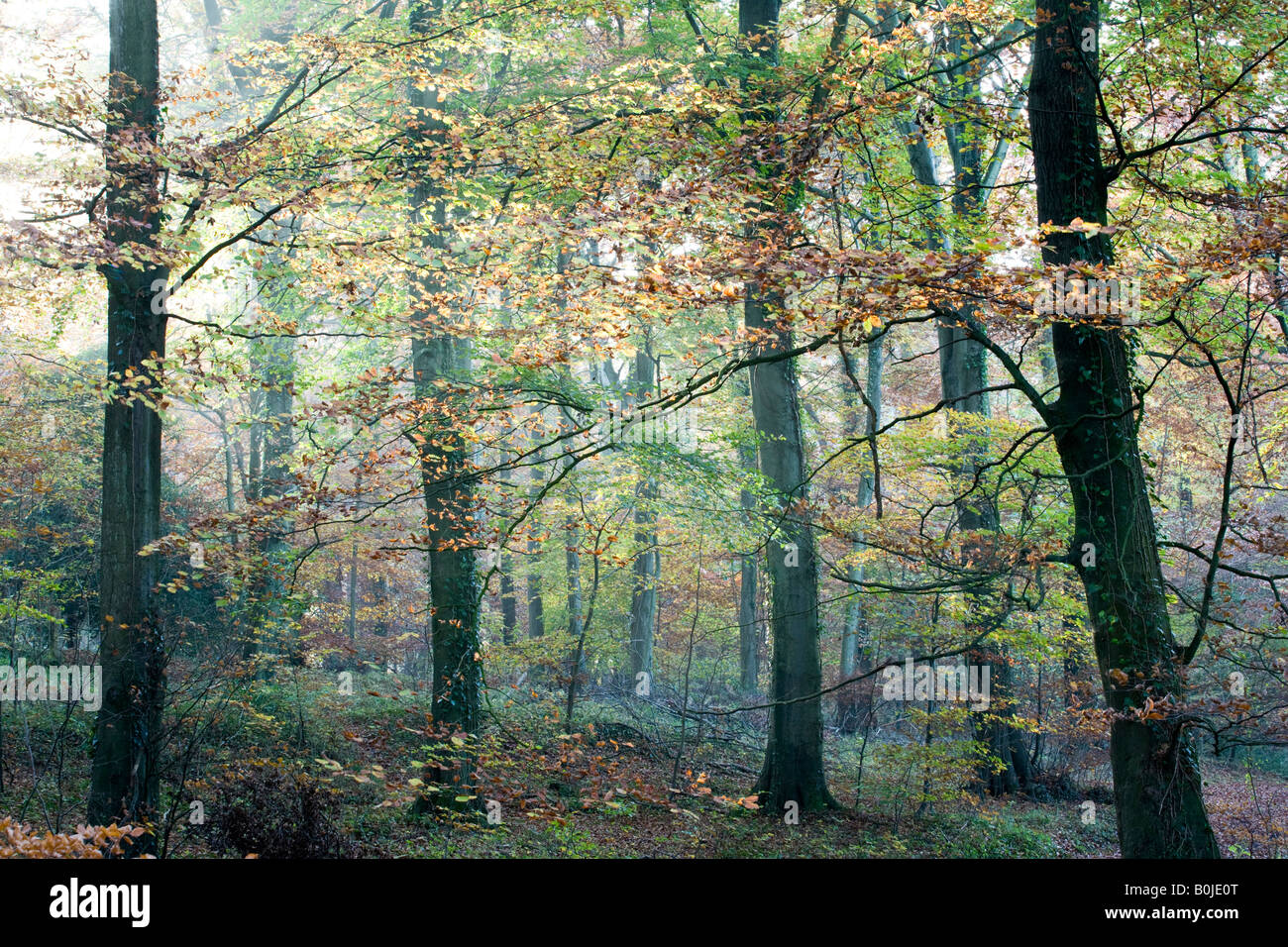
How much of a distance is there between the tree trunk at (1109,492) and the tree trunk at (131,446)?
675 centimetres

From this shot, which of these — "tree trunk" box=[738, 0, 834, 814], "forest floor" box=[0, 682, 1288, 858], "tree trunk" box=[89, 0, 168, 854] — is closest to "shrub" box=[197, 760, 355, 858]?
"forest floor" box=[0, 682, 1288, 858]

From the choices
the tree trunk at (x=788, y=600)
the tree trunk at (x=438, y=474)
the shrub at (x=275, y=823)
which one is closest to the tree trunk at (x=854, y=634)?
the tree trunk at (x=788, y=600)

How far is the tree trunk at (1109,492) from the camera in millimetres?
5203

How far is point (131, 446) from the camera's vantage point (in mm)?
7547

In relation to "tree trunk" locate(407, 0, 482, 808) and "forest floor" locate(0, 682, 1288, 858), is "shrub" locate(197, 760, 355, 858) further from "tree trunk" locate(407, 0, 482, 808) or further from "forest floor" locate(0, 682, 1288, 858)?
"tree trunk" locate(407, 0, 482, 808)

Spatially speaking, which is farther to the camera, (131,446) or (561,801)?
(561,801)

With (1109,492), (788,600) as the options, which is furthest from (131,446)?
(1109,492)

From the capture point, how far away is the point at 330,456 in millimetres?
6824

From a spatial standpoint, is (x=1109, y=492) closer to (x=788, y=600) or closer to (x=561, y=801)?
(x=561, y=801)

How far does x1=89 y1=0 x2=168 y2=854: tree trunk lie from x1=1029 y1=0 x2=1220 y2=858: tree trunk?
675cm

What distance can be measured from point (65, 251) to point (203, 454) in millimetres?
14208

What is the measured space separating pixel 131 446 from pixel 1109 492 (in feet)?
25.6

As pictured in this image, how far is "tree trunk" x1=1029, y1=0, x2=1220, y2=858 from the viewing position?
5.20m
